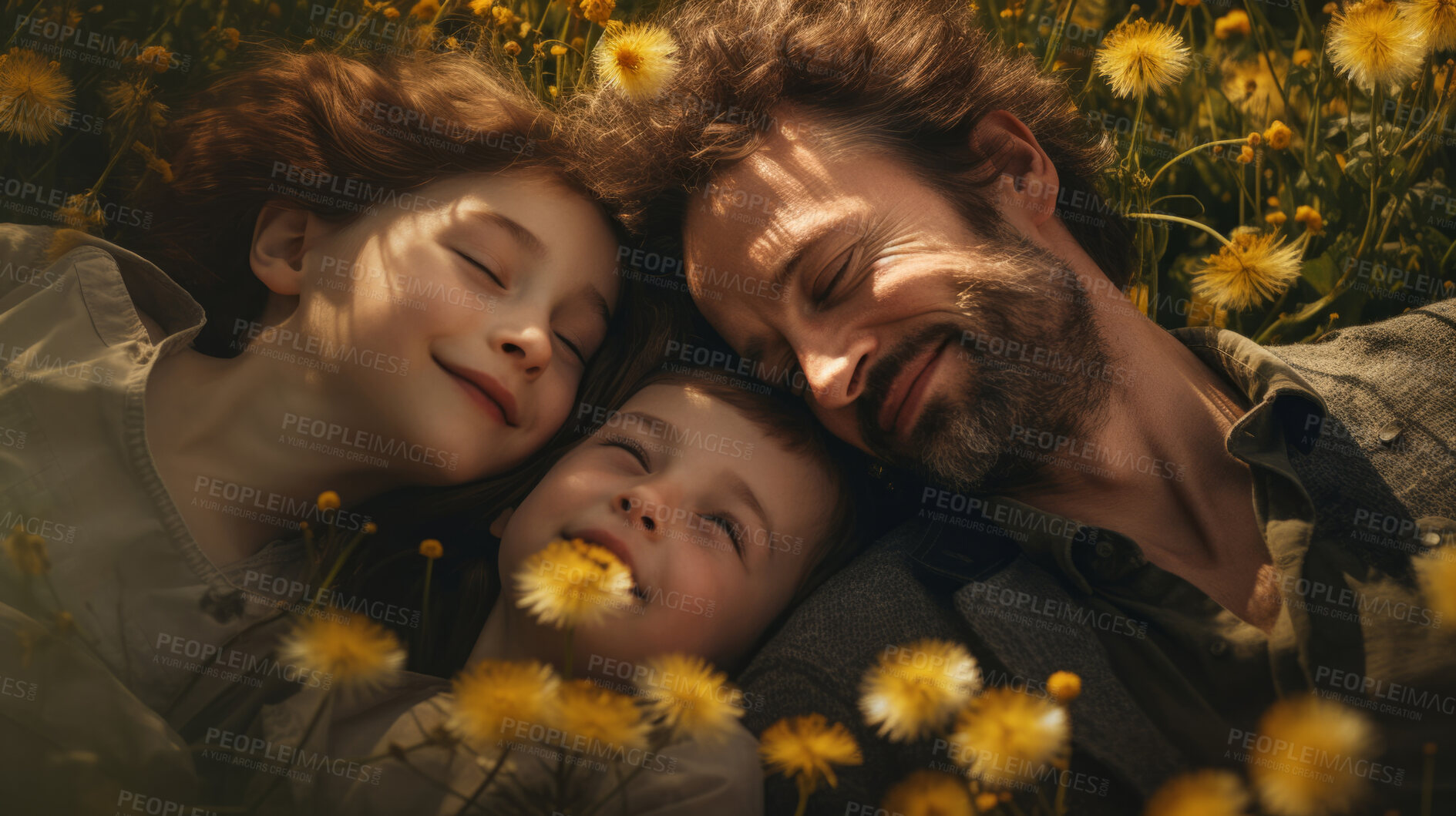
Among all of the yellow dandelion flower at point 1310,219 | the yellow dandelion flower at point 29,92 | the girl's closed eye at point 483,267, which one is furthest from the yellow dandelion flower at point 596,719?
the yellow dandelion flower at point 1310,219

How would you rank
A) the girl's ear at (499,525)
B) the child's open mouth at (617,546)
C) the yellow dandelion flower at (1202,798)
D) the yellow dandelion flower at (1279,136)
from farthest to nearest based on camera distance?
1. the yellow dandelion flower at (1279,136)
2. the girl's ear at (499,525)
3. the child's open mouth at (617,546)
4. the yellow dandelion flower at (1202,798)

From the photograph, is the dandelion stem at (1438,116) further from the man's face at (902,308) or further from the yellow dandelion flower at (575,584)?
the yellow dandelion flower at (575,584)

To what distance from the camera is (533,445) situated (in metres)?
1.69

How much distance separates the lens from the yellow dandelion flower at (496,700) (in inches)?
45.2

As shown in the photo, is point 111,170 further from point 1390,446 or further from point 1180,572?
point 1390,446

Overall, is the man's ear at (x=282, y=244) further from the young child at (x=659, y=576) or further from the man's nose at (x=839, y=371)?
the man's nose at (x=839, y=371)

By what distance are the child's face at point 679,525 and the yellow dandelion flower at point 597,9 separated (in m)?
0.83

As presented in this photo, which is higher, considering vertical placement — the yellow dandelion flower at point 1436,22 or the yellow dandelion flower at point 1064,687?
the yellow dandelion flower at point 1436,22

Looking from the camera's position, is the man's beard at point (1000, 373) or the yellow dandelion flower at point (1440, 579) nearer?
the yellow dandelion flower at point (1440, 579)

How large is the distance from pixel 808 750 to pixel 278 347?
1.19 m

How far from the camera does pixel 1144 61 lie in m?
1.95

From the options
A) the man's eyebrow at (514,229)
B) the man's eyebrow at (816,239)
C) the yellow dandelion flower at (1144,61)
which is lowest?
the man's eyebrow at (514,229)

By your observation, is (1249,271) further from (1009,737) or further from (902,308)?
(1009,737)

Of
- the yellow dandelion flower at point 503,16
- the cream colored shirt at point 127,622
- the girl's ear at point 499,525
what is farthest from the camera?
the yellow dandelion flower at point 503,16
